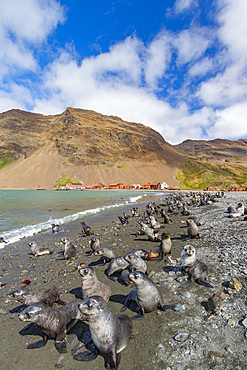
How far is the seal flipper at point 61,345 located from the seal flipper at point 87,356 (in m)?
0.37

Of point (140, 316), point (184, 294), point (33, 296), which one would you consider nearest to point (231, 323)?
point (184, 294)

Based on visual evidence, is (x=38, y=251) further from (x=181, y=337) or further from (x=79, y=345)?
(x=181, y=337)

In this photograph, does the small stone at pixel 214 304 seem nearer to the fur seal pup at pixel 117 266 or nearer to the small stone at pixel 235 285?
the small stone at pixel 235 285

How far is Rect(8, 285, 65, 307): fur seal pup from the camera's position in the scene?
5.19 meters

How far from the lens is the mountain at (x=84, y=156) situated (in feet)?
487

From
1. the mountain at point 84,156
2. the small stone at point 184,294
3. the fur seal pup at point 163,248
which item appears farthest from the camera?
the mountain at point 84,156

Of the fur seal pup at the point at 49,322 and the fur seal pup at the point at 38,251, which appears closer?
the fur seal pup at the point at 49,322

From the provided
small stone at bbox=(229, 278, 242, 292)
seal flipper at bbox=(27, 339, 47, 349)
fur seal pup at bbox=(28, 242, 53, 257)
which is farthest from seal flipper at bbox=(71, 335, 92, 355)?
fur seal pup at bbox=(28, 242, 53, 257)

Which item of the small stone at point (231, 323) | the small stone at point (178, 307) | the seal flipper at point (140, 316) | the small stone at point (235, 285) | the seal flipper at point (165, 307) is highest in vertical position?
the small stone at point (235, 285)

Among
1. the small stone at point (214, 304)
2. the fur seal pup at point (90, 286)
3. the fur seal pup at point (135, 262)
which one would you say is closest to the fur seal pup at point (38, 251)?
the fur seal pup at point (90, 286)

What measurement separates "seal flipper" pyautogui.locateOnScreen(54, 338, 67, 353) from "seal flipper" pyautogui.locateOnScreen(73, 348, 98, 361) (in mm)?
372

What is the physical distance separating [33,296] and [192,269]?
16.4 ft

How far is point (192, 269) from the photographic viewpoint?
6211mm

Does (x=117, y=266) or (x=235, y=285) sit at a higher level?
(x=235, y=285)
